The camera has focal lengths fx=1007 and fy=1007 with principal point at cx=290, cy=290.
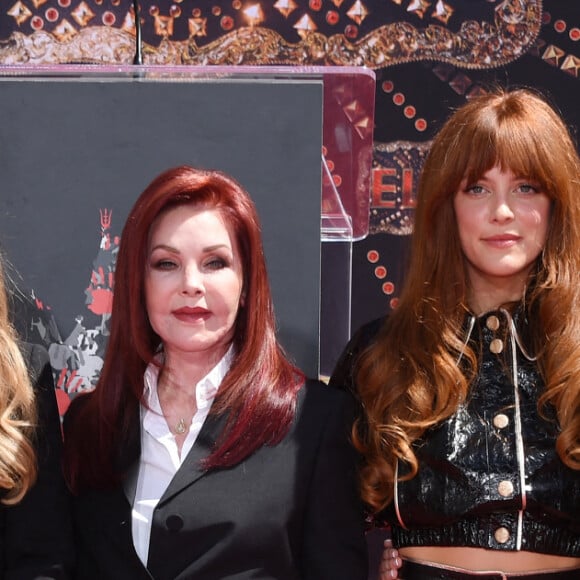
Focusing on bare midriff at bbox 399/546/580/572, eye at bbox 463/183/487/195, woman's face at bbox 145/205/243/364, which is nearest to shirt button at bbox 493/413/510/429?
bare midriff at bbox 399/546/580/572

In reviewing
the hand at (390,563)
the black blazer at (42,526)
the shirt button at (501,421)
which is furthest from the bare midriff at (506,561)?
the black blazer at (42,526)

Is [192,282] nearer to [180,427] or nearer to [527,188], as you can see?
[180,427]

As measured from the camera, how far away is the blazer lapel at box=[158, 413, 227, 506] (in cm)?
193

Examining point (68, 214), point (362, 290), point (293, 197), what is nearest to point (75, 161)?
point (68, 214)

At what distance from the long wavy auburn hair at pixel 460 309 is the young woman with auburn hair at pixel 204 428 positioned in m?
0.09

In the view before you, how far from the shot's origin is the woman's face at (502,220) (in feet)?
6.83

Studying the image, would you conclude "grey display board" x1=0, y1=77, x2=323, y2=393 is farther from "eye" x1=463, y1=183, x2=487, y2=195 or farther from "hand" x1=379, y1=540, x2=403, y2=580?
"hand" x1=379, y1=540, x2=403, y2=580

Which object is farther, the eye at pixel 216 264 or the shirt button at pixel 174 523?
the eye at pixel 216 264

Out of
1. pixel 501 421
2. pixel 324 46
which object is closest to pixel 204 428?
pixel 501 421

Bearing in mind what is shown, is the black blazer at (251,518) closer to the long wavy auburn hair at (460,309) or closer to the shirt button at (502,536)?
the long wavy auburn hair at (460,309)

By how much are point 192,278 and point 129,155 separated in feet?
1.26

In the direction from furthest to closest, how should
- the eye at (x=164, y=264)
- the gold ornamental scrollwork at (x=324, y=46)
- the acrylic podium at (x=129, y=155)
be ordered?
the gold ornamental scrollwork at (x=324, y=46), the acrylic podium at (x=129, y=155), the eye at (x=164, y=264)

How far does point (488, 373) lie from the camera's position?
2.12 m

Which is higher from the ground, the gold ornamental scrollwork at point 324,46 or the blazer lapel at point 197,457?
the gold ornamental scrollwork at point 324,46
